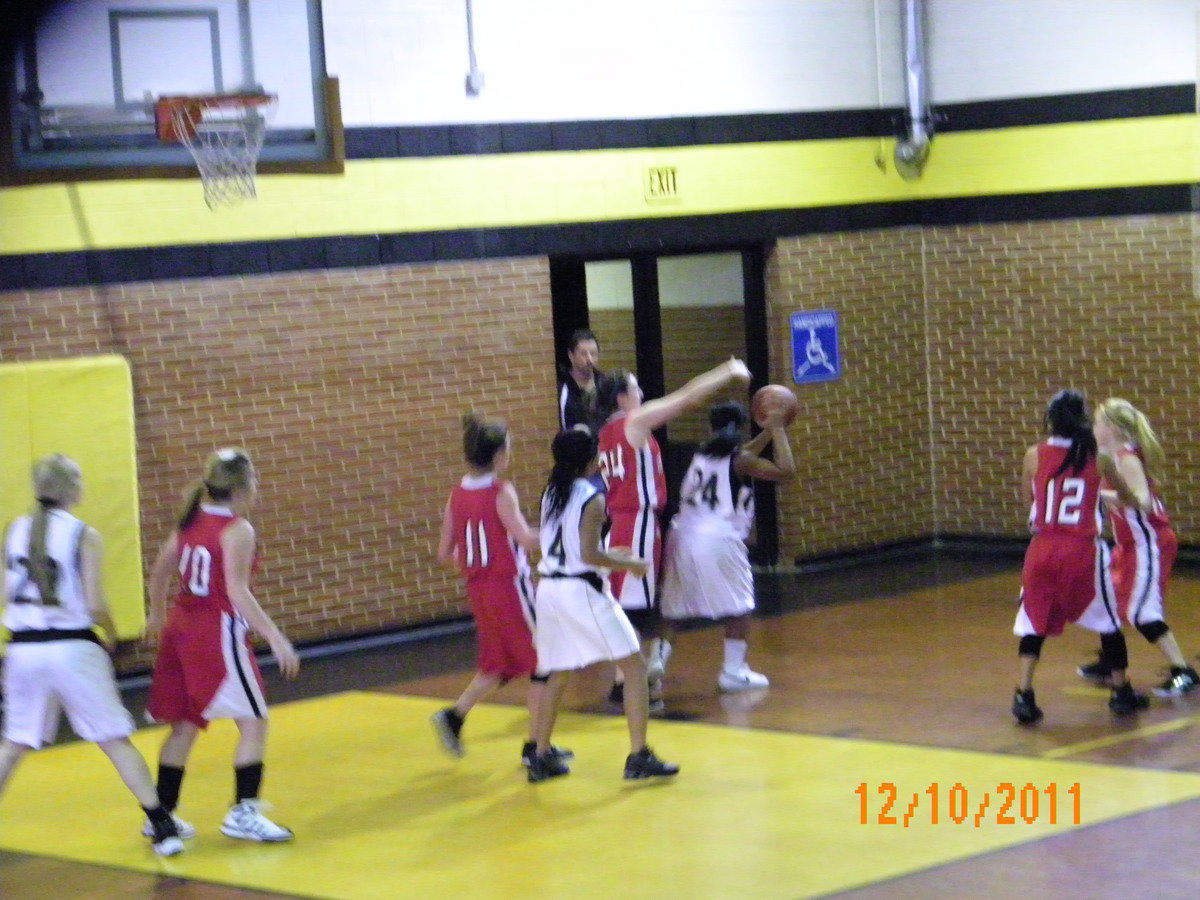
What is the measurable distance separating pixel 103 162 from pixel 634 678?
5.18m

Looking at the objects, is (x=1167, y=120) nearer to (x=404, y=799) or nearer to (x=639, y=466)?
(x=639, y=466)

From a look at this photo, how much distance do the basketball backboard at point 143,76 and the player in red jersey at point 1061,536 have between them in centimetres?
544

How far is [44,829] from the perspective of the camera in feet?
26.5

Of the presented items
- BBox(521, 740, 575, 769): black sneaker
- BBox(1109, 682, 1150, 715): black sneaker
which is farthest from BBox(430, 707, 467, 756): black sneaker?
BBox(1109, 682, 1150, 715): black sneaker

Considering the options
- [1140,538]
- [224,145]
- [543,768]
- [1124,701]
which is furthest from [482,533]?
[224,145]

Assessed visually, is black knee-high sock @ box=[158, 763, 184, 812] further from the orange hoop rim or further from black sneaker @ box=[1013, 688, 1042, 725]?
the orange hoop rim

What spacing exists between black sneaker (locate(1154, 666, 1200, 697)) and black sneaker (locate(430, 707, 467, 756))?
360cm

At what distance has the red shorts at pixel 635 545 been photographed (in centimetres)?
982

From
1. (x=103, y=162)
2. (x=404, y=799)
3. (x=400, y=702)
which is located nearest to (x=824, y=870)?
(x=404, y=799)

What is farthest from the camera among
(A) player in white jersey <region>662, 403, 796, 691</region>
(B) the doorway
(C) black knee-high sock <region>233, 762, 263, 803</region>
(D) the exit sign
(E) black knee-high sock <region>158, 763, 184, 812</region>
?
(B) the doorway

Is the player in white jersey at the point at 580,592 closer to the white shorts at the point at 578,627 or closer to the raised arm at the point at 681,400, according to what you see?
the white shorts at the point at 578,627

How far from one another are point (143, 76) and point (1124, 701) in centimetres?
679

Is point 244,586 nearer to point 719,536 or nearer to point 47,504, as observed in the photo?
point 47,504

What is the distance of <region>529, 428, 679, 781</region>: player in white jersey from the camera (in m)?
7.91
